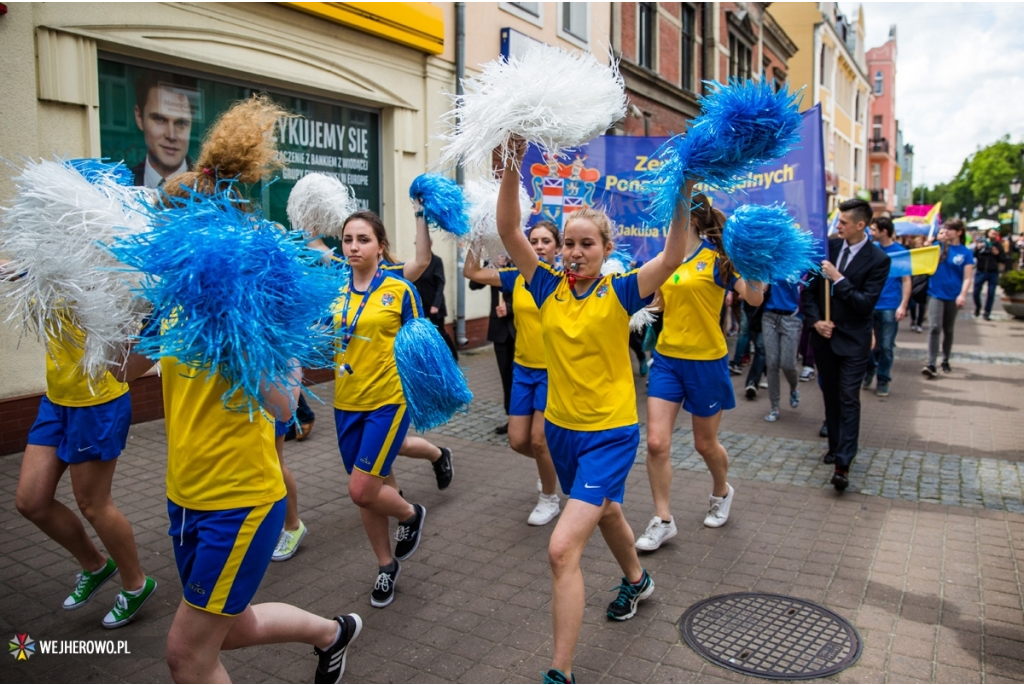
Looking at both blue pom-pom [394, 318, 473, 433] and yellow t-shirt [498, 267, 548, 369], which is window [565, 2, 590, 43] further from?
blue pom-pom [394, 318, 473, 433]

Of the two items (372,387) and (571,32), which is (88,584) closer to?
(372,387)

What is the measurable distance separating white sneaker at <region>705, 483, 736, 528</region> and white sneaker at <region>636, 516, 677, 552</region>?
42 cm

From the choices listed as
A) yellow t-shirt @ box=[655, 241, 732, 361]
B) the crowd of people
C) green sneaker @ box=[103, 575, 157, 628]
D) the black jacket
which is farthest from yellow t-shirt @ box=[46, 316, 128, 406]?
the black jacket

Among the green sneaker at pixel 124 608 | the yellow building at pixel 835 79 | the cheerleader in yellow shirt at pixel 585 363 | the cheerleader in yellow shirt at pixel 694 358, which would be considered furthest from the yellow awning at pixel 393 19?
the yellow building at pixel 835 79

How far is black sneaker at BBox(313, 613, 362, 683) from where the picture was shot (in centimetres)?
306

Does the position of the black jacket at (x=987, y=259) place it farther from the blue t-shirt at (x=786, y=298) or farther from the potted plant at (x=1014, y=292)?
the blue t-shirt at (x=786, y=298)

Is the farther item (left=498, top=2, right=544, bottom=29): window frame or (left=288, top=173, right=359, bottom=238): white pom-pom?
(left=498, top=2, right=544, bottom=29): window frame

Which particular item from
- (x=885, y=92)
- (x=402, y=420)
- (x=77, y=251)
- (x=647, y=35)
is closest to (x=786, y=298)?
(x=402, y=420)

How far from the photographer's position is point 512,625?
3.69 meters

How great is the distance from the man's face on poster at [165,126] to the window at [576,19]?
8646 millimetres

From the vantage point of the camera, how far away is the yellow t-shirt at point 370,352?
395 centimetres

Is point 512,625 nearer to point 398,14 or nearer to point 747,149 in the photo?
point 747,149

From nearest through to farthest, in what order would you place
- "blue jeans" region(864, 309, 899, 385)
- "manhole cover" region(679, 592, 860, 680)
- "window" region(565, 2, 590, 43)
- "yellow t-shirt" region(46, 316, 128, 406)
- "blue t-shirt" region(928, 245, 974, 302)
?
1. "manhole cover" region(679, 592, 860, 680)
2. "yellow t-shirt" region(46, 316, 128, 406)
3. "blue jeans" region(864, 309, 899, 385)
4. "blue t-shirt" region(928, 245, 974, 302)
5. "window" region(565, 2, 590, 43)

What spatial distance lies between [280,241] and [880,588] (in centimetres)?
357
